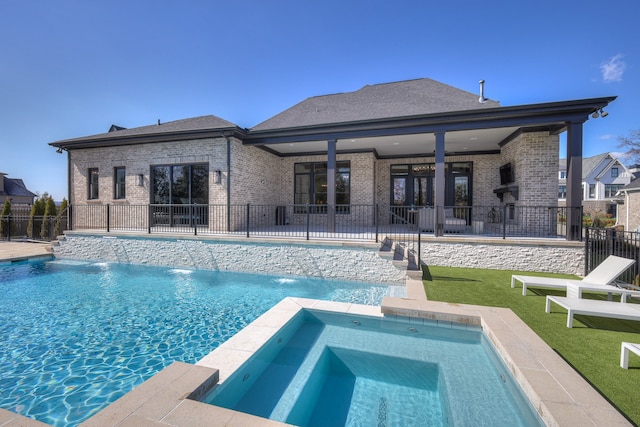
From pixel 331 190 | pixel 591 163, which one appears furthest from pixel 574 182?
pixel 591 163

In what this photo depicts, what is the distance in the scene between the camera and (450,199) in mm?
12375

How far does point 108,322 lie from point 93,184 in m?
10.6

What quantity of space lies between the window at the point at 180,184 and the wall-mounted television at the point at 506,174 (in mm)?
11439

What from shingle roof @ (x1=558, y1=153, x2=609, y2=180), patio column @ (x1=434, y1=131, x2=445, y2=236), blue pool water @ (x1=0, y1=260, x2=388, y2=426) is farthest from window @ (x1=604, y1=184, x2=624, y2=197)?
blue pool water @ (x1=0, y1=260, x2=388, y2=426)

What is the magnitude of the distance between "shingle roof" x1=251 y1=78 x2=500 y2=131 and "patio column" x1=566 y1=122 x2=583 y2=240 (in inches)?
87.6

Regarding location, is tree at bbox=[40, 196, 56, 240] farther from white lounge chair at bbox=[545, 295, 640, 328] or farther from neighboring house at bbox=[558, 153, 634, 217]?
neighboring house at bbox=[558, 153, 634, 217]

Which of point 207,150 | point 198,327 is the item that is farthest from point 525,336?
point 207,150

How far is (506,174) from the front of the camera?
10.6m

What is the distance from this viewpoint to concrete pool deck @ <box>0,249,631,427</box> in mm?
2035

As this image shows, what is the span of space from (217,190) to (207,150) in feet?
5.15

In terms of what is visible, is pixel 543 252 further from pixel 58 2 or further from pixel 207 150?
pixel 58 2

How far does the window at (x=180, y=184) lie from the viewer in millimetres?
10859

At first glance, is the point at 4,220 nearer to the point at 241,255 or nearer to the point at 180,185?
the point at 180,185

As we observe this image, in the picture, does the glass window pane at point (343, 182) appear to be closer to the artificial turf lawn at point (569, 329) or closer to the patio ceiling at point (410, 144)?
the patio ceiling at point (410, 144)
